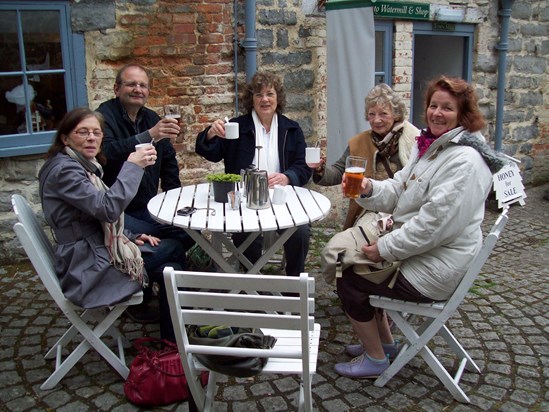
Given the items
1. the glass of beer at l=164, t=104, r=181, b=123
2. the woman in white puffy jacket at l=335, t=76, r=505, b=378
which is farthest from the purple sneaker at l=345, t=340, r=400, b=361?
the glass of beer at l=164, t=104, r=181, b=123

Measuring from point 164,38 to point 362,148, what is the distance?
2.10m

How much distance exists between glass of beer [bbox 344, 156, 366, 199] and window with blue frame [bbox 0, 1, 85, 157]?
2.59m

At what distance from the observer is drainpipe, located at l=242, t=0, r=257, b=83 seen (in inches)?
197

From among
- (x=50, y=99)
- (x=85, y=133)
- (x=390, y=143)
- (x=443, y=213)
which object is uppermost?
(x=50, y=99)

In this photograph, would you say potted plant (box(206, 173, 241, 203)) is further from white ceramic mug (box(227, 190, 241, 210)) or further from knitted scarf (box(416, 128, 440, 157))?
knitted scarf (box(416, 128, 440, 157))

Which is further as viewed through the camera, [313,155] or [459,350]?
[313,155]

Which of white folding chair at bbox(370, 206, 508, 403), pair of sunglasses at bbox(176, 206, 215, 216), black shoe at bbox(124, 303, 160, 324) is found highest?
pair of sunglasses at bbox(176, 206, 215, 216)

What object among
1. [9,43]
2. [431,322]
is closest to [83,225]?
[431,322]

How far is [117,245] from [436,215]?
153 centimetres

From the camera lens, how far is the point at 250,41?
16.5ft

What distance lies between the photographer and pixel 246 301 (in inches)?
82.5

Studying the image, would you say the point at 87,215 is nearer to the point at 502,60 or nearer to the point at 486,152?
the point at 486,152

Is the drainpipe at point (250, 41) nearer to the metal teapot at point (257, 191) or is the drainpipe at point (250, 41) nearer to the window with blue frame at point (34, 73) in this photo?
the window with blue frame at point (34, 73)

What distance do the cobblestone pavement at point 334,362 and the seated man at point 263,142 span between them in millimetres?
885
